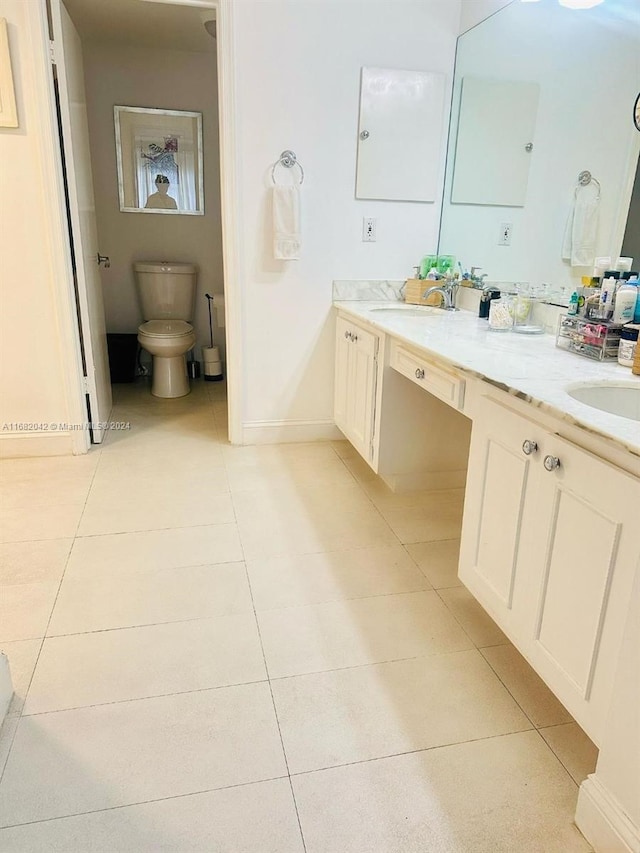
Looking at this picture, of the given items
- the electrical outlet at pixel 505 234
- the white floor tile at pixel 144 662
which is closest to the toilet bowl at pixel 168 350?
the electrical outlet at pixel 505 234

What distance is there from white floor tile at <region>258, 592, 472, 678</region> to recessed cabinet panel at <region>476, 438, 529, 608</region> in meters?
0.27

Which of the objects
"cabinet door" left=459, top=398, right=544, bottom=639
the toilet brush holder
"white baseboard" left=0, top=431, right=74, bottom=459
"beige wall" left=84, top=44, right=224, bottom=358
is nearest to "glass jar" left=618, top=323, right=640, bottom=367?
"cabinet door" left=459, top=398, right=544, bottom=639

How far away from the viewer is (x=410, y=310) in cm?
283

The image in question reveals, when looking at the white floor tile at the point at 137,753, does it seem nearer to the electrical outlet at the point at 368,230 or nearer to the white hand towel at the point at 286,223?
the white hand towel at the point at 286,223

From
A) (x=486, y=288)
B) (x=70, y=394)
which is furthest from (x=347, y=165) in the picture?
(x=70, y=394)

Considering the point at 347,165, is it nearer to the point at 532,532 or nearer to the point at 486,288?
the point at 486,288

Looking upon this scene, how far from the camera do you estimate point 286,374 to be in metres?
3.10

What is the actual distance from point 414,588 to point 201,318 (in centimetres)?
323

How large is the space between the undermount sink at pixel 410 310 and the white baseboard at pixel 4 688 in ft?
6.64

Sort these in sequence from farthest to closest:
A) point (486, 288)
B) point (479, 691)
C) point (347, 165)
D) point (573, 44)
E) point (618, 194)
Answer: point (347, 165), point (486, 288), point (573, 44), point (618, 194), point (479, 691)

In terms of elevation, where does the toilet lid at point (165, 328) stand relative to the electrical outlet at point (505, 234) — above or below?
below

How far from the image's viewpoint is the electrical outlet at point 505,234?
2.57 metres

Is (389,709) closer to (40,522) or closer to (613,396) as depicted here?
(613,396)

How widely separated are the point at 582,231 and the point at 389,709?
170 cm
